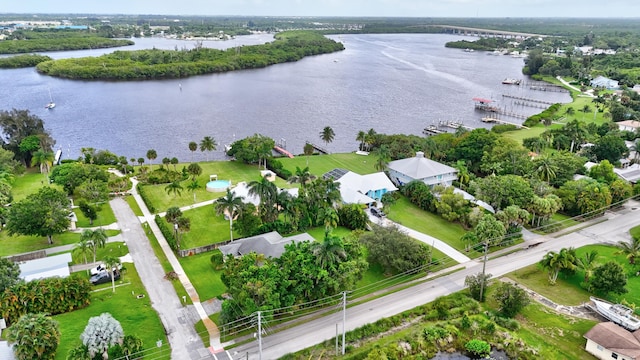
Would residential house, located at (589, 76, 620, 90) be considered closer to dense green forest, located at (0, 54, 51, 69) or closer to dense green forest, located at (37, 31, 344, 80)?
dense green forest, located at (37, 31, 344, 80)

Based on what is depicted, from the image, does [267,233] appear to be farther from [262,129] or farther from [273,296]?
[262,129]

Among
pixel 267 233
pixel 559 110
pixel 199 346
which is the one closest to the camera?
pixel 199 346

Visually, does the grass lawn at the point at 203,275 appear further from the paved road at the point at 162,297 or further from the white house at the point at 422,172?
the white house at the point at 422,172

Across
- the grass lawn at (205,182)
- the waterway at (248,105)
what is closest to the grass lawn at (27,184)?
the waterway at (248,105)

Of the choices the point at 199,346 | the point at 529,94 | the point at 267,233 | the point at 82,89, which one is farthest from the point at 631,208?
the point at 82,89

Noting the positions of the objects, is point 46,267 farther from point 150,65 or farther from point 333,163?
point 150,65
